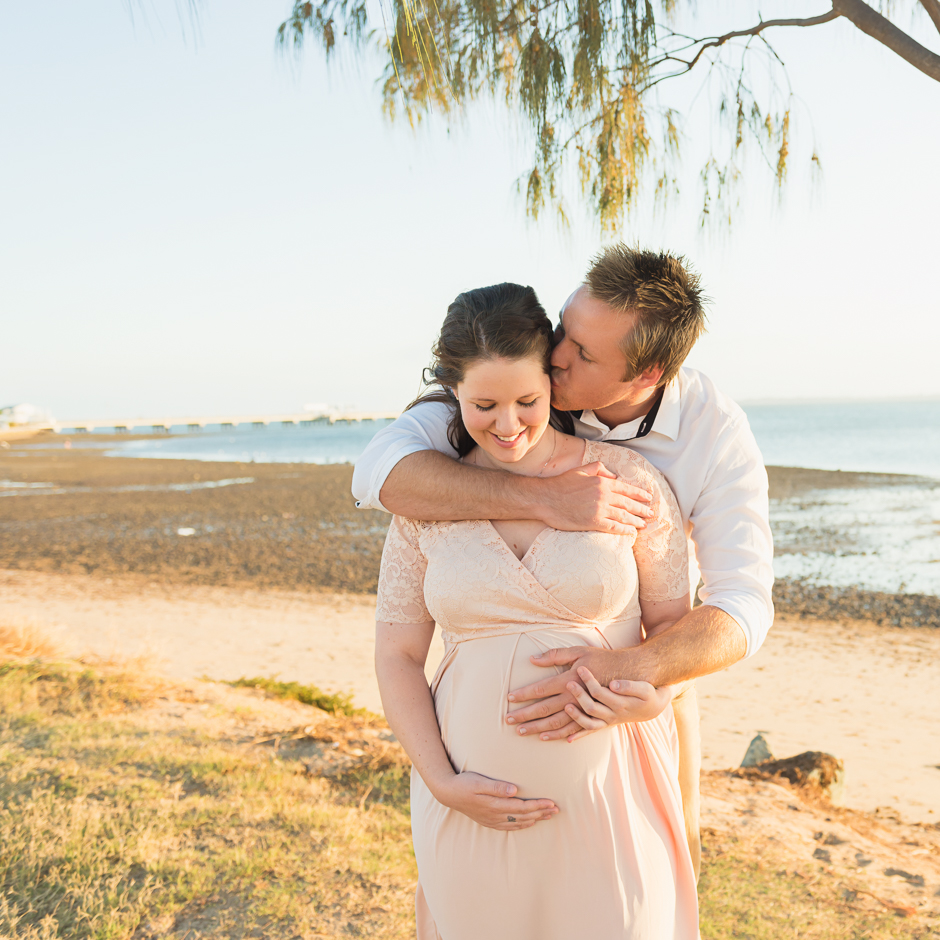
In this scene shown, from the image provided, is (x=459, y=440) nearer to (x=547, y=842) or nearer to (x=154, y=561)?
(x=547, y=842)

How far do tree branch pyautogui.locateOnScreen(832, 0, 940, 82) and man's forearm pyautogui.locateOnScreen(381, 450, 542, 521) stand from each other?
2131mm

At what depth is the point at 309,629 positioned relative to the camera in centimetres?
923

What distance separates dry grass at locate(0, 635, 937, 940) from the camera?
274cm

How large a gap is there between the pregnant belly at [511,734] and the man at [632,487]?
44 millimetres

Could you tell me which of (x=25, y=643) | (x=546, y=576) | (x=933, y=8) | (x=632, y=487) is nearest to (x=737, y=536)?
(x=632, y=487)

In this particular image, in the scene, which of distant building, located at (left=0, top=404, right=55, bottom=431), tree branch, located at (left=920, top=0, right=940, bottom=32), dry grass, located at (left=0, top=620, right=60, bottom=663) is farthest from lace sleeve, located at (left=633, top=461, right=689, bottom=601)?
distant building, located at (left=0, top=404, right=55, bottom=431)

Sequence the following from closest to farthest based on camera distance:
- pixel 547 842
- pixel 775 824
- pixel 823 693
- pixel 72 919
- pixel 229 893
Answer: pixel 547 842 → pixel 72 919 → pixel 229 893 → pixel 775 824 → pixel 823 693

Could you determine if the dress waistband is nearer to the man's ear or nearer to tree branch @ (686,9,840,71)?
the man's ear

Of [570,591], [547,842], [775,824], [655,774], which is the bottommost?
[775,824]

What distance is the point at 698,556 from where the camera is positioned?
7.00ft

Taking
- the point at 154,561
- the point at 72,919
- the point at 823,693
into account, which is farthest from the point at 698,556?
the point at 154,561

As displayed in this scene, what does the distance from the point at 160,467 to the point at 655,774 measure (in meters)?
37.0

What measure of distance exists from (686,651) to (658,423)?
2.06 ft

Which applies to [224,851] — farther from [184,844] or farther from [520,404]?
[520,404]
